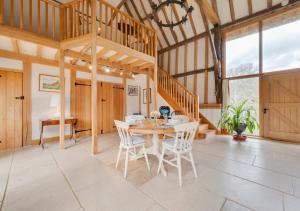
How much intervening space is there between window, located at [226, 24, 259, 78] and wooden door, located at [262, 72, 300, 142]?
25.7 inches

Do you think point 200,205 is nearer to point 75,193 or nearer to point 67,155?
point 75,193

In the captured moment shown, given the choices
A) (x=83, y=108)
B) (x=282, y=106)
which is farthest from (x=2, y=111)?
(x=282, y=106)

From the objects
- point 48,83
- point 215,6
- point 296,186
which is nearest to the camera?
point 296,186

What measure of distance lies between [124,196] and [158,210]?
1.50 ft

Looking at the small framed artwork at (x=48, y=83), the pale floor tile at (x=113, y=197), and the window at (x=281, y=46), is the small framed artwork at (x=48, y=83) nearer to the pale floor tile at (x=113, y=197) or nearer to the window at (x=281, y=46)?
the pale floor tile at (x=113, y=197)

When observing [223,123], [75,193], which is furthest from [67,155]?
[223,123]

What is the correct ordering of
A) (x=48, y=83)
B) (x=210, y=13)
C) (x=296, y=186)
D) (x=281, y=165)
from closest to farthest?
1. (x=296, y=186)
2. (x=281, y=165)
3. (x=48, y=83)
4. (x=210, y=13)

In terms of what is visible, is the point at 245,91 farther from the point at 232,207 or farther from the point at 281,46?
the point at 232,207

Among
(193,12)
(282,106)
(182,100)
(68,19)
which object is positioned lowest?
(282,106)

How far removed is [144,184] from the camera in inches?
76.0

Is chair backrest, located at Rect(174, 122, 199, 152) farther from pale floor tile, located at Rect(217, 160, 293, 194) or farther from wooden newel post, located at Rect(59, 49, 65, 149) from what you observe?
wooden newel post, located at Rect(59, 49, 65, 149)

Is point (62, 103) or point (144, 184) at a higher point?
point (62, 103)

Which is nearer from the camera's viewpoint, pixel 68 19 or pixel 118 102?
pixel 68 19

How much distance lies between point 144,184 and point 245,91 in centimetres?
476
